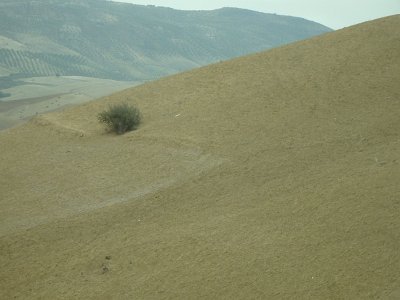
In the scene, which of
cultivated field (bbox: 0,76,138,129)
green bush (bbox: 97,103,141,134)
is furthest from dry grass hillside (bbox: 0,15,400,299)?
cultivated field (bbox: 0,76,138,129)

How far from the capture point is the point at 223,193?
14227 millimetres

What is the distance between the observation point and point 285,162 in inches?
611

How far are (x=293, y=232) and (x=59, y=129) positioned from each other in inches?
463

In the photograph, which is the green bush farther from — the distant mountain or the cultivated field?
the distant mountain

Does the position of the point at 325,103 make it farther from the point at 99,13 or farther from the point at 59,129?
the point at 99,13

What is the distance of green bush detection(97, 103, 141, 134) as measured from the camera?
65.4ft

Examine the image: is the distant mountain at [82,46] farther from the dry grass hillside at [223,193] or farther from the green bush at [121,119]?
the dry grass hillside at [223,193]

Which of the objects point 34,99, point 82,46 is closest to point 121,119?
point 34,99

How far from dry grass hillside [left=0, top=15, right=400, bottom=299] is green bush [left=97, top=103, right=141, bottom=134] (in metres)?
0.41

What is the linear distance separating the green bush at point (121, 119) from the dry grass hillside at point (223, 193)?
0.41 m

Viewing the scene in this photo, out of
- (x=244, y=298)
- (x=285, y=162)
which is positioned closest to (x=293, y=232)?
(x=244, y=298)

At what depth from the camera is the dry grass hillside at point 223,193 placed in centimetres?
1082

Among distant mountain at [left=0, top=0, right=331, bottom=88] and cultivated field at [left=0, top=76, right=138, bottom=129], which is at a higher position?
distant mountain at [left=0, top=0, right=331, bottom=88]

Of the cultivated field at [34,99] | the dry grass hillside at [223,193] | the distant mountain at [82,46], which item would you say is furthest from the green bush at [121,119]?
the distant mountain at [82,46]
